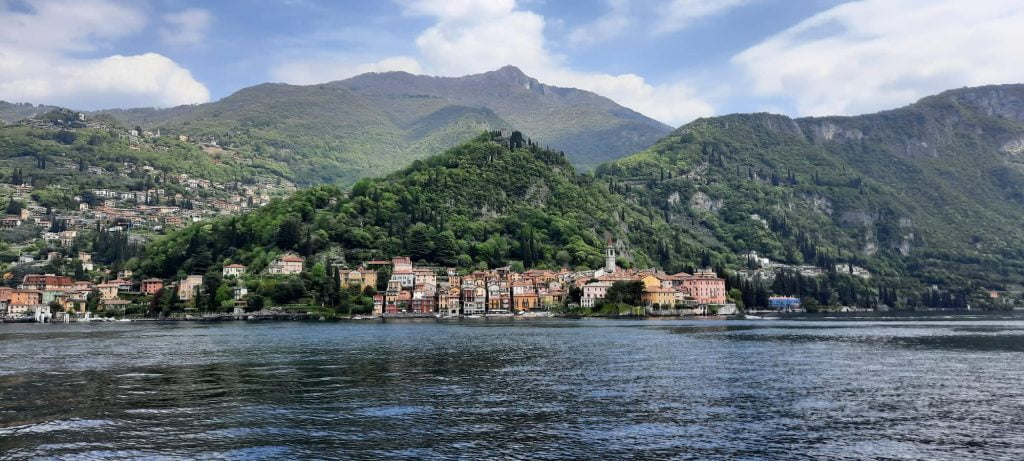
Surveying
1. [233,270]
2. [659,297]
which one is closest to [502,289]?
[659,297]

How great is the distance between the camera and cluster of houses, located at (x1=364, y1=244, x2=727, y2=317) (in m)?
146

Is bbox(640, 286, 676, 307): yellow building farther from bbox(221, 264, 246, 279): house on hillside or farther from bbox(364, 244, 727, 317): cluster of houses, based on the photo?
bbox(221, 264, 246, 279): house on hillside

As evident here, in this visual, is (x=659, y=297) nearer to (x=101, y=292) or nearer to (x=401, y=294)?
(x=401, y=294)

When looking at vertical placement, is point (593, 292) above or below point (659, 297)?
above

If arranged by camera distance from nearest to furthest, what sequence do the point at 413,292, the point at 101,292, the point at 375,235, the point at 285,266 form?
1. the point at 413,292
2. the point at 285,266
3. the point at 101,292
4. the point at 375,235

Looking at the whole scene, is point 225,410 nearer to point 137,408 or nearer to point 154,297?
point 137,408

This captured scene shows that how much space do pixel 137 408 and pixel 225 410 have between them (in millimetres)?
3926

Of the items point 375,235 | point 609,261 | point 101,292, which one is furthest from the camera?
point 375,235

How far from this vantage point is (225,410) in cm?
3192

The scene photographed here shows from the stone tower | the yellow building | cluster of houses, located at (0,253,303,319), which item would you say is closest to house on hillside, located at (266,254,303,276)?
cluster of houses, located at (0,253,303,319)

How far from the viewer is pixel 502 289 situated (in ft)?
502

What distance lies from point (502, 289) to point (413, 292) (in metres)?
17.8

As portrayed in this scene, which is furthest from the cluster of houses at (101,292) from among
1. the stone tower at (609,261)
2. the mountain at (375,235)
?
the stone tower at (609,261)

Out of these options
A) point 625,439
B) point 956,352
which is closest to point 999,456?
point 625,439
